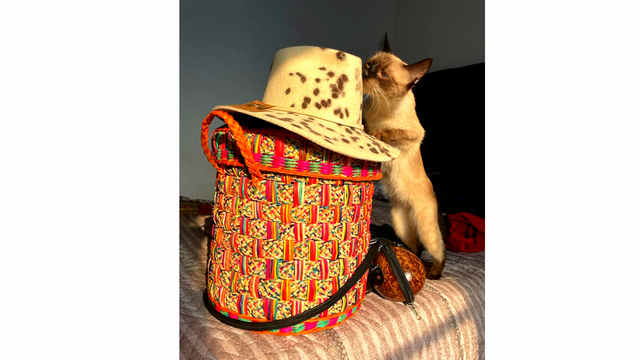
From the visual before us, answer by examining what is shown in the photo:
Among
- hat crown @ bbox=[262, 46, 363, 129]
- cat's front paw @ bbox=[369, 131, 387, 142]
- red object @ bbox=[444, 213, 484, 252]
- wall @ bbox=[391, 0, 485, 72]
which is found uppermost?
wall @ bbox=[391, 0, 485, 72]

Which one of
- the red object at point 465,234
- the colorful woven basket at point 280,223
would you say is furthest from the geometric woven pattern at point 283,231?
the red object at point 465,234

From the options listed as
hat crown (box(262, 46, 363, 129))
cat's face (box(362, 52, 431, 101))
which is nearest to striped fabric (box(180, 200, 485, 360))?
hat crown (box(262, 46, 363, 129))

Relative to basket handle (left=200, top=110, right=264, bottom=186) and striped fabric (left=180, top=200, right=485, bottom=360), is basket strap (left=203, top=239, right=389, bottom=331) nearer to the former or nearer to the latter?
striped fabric (left=180, top=200, right=485, bottom=360)

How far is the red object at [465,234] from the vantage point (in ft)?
3.84

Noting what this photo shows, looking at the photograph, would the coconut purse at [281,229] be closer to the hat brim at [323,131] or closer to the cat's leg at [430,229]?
the hat brim at [323,131]

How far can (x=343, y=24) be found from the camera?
9.87 feet

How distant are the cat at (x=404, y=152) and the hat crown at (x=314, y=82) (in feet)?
1.14

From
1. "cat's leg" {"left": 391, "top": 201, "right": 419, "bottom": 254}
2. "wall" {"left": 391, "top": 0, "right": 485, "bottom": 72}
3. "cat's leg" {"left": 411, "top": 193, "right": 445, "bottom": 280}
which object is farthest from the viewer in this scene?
"wall" {"left": 391, "top": 0, "right": 485, "bottom": 72}

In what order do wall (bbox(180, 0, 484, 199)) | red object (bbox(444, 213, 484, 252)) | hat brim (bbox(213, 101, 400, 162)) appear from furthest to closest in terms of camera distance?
wall (bbox(180, 0, 484, 199)) < red object (bbox(444, 213, 484, 252)) < hat brim (bbox(213, 101, 400, 162))

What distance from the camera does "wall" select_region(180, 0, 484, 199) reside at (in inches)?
98.1

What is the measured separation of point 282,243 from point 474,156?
192 cm

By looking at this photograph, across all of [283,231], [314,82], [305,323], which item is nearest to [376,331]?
[305,323]

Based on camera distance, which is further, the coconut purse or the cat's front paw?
the cat's front paw

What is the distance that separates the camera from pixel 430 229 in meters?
0.97
